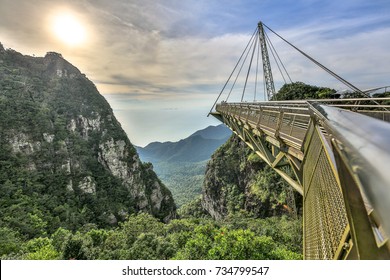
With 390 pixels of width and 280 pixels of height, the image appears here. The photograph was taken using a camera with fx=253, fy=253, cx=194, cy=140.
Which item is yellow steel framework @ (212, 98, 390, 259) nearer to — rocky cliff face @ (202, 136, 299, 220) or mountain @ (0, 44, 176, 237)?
rocky cliff face @ (202, 136, 299, 220)

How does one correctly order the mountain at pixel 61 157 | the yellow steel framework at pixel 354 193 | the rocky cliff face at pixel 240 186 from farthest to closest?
1. the mountain at pixel 61 157
2. the rocky cliff face at pixel 240 186
3. the yellow steel framework at pixel 354 193

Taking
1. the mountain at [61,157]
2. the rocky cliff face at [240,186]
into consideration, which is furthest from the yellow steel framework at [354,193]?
the mountain at [61,157]

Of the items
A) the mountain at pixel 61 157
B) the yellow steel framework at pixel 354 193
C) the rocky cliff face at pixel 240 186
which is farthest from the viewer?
the mountain at pixel 61 157

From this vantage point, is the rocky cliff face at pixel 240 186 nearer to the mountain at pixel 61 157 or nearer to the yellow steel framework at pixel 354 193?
the mountain at pixel 61 157

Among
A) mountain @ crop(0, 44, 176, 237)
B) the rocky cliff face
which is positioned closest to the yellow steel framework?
the rocky cliff face

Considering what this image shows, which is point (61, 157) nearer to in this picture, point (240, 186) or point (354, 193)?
point (240, 186)

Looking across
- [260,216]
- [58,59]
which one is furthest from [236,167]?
[58,59]
